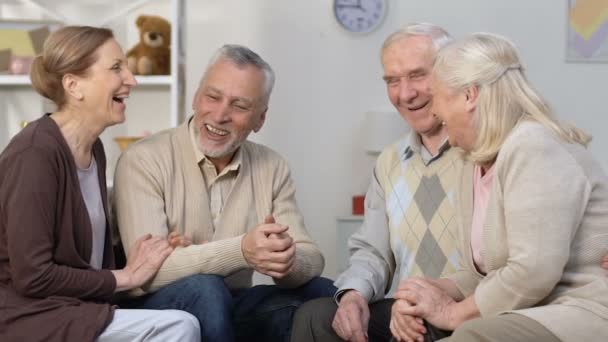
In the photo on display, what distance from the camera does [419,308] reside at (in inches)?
79.0

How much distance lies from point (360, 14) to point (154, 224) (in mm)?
2084

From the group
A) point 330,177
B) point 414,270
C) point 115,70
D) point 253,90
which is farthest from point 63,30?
point 330,177

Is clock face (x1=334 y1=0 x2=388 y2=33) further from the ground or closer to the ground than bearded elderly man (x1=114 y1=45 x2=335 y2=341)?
further from the ground

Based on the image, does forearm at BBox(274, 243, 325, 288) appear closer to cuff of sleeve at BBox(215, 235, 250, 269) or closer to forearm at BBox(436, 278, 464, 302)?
cuff of sleeve at BBox(215, 235, 250, 269)

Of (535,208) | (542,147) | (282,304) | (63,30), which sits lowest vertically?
(282,304)

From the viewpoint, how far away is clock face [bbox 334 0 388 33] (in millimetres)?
4164

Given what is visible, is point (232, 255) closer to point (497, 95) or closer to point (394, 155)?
point (394, 155)

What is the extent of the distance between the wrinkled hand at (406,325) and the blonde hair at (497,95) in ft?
1.27

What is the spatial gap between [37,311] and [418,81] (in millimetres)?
1188

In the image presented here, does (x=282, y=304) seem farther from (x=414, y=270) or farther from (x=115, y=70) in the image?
(x=115, y=70)

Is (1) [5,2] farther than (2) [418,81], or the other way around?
(1) [5,2]

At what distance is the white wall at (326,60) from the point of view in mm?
4145

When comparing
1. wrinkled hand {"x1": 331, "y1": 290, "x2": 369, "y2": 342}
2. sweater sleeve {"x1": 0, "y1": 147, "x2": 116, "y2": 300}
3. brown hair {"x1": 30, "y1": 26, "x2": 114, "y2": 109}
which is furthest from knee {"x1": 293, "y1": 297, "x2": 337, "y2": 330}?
brown hair {"x1": 30, "y1": 26, "x2": 114, "y2": 109}

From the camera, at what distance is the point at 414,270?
94.2 inches
